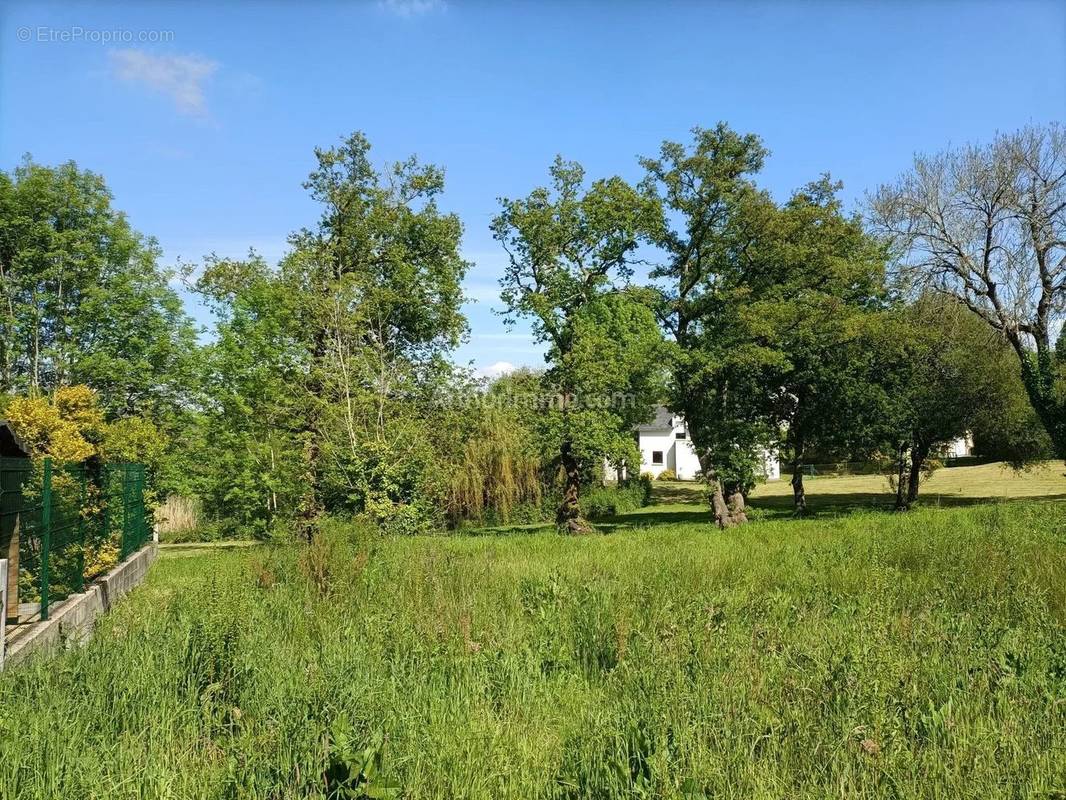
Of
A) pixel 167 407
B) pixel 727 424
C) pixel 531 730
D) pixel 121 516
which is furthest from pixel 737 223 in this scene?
pixel 167 407

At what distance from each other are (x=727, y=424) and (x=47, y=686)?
19901 mm

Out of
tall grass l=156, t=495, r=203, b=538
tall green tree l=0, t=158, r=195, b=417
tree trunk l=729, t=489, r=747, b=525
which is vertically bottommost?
tree trunk l=729, t=489, r=747, b=525

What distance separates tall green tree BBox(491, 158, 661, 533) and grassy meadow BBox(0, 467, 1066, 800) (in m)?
14.2

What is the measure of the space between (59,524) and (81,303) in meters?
24.4

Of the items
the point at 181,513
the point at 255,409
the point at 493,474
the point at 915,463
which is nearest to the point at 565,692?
the point at 255,409

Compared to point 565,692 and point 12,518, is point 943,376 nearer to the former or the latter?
point 565,692

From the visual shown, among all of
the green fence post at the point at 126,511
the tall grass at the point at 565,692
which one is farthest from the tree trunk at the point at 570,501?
the tall grass at the point at 565,692

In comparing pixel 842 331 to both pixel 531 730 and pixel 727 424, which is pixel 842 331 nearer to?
pixel 727 424

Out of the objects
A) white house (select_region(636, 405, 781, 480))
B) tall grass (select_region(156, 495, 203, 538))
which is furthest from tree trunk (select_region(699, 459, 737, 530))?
white house (select_region(636, 405, 781, 480))

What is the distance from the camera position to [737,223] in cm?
2261

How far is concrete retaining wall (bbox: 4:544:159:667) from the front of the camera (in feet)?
20.8

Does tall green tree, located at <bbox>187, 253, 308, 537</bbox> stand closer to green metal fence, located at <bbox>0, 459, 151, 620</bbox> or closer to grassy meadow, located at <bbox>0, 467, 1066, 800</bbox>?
green metal fence, located at <bbox>0, 459, 151, 620</bbox>

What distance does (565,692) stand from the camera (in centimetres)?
491

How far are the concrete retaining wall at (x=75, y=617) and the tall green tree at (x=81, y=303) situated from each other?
18.6m
